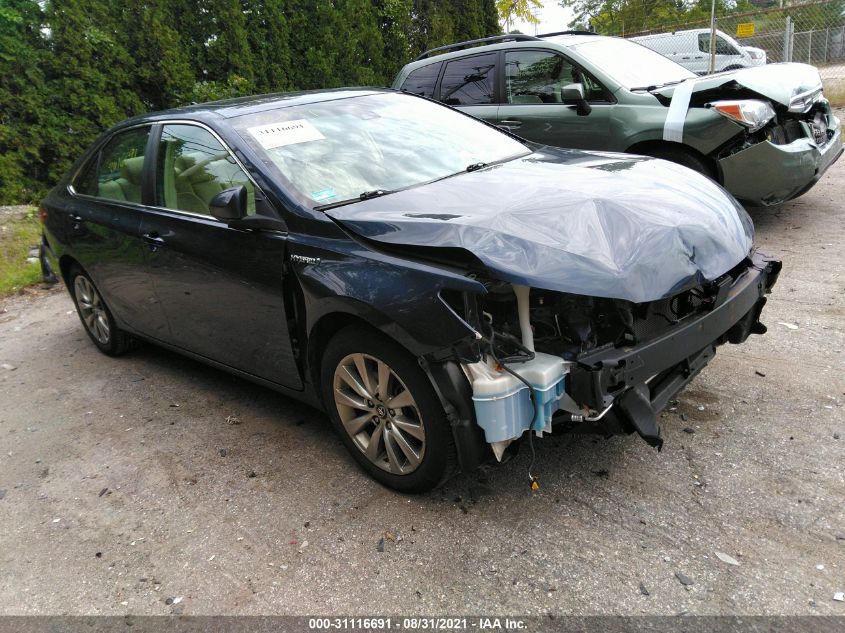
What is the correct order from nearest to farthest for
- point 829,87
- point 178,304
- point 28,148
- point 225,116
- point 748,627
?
1. point 748,627
2. point 225,116
3. point 178,304
4. point 28,148
5. point 829,87

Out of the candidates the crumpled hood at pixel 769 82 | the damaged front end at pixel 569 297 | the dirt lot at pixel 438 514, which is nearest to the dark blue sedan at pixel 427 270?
the damaged front end at pixel 569 297

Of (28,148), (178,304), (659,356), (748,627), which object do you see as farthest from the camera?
(28,148)

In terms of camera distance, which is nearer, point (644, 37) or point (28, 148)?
point (28, 148)

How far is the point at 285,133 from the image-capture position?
11.8 ft

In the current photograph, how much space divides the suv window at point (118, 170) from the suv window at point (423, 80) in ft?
11.9

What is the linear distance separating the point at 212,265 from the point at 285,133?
77cm

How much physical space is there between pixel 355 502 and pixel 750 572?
63.0 inches

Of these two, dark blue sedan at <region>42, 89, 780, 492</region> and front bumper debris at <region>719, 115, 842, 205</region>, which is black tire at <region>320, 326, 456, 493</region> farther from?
front bumper debris at <region>719, 115, 842, 205</region>

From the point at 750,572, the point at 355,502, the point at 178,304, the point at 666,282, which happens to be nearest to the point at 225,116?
the point at 178,304

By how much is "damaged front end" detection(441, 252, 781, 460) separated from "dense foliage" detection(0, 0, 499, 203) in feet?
25.0

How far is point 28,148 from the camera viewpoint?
826 centimetres

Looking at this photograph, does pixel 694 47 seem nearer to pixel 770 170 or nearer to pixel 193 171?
pixel 770 170

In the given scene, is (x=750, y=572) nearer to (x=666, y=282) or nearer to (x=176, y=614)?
(x=666, y=282)

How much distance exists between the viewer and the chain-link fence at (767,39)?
1538cm
